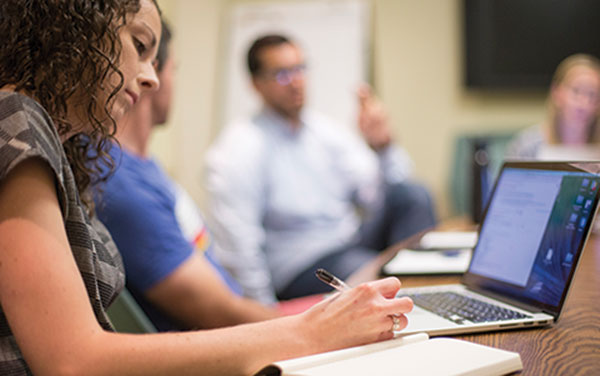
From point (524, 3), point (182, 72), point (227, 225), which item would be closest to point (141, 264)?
point (227, 225)

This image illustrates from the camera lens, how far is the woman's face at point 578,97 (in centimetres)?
283

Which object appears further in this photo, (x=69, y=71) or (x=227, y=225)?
(x=227, y=225)

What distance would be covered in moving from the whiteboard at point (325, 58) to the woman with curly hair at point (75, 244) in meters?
3.07

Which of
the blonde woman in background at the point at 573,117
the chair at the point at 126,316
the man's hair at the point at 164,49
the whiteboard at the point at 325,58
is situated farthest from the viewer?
the whiteboard at the point at 325,58

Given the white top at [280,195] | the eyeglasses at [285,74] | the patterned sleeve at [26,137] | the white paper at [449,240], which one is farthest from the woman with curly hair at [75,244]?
the eyeglasses at [285,74]

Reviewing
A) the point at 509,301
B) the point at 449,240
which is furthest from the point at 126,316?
the point at 449,240

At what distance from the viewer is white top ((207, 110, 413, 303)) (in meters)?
2.32

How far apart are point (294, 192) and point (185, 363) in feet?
6.30

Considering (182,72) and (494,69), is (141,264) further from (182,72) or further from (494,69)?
(494,69)

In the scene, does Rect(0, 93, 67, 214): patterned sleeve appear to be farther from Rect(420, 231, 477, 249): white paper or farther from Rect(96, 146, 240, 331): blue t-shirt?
Rect(420, 231, 477, 249): white paper

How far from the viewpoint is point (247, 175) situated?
239 cm

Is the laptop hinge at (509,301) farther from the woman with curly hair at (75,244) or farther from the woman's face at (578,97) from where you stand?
the woman's face at (578,97)

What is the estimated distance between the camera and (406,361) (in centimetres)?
61

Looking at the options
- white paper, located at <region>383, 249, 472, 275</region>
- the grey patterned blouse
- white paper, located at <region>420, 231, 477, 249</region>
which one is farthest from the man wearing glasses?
the grey patterned blouse
